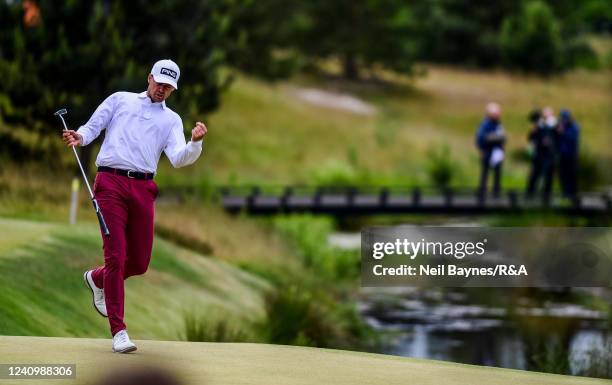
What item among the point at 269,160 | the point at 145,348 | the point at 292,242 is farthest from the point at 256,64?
the point at 145,348

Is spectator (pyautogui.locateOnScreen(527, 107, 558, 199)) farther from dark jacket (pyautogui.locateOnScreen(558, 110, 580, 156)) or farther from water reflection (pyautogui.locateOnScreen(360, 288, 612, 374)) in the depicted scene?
water reflection (pyautogui.locateOnScreen(360, 288, 612, 374))

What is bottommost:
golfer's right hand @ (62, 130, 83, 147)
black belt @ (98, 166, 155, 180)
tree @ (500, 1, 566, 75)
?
black belt @ (98, 166, 155, 180)

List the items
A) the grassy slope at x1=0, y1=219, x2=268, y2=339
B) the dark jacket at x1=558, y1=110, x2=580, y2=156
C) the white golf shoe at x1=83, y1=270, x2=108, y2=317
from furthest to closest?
the dark jacket at x1=558, y1=110, x2=580, y2=156 < the grassy slope at x1=0, y1=219, x2=268, y2=339 < the white golf shoe at x1=83, y1=270, x2=108, y2=317

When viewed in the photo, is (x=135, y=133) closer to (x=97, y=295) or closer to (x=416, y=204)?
(x=97, y=295)

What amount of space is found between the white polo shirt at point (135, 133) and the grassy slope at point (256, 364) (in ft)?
4.30

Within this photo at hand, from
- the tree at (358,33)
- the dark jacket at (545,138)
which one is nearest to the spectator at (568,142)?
the dark jacket at (545,138)

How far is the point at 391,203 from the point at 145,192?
76.0 feet

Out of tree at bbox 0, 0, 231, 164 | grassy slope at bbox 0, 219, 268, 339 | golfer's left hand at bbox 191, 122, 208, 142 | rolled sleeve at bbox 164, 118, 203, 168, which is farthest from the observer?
tree at bbox 0, 0, 231, 164

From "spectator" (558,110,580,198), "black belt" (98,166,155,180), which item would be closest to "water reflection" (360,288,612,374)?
"spectator" (558,110,580,198)

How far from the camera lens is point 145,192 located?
10.2 metres

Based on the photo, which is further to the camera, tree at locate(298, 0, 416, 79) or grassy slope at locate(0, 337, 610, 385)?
tree at locate(298, 0, 416, 79)

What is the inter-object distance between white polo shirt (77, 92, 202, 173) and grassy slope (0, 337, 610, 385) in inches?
51.5

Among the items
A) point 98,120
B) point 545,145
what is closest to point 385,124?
point 545,145

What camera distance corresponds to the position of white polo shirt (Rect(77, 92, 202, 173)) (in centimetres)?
1012
